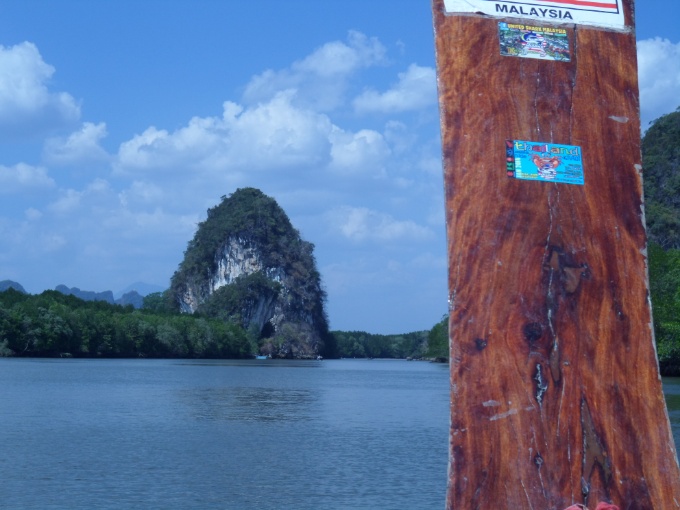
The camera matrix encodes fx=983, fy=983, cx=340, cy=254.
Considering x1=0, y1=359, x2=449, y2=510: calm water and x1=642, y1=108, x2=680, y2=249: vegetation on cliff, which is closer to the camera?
x1=0, y1=359, x2=449, y2=510: calm water

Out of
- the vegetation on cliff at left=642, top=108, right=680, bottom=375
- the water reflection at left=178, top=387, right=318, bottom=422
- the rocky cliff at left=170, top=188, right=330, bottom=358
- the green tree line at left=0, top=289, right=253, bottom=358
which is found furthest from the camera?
the rocky cliff at left=170, top=188, right=330, bottom=358

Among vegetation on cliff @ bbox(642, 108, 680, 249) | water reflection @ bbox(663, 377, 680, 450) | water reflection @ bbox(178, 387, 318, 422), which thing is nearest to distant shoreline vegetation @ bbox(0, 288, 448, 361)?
vegetation on cliff @ bbox(642, 108, 680, 249)

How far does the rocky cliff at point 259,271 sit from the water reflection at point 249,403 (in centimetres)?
8408

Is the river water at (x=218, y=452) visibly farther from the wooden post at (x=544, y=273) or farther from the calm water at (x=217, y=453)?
the wooden post at (x=544, y=273)

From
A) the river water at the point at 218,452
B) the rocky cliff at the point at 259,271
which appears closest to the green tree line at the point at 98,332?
the rocky cliff at the point at 259,271

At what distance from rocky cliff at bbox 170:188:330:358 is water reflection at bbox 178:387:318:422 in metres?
84.1

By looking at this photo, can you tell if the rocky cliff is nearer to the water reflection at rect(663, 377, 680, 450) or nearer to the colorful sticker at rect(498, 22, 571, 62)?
the water reflection at rect(663, 377, 680, 450)

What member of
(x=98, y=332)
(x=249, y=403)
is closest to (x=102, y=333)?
(x=98, y=332)

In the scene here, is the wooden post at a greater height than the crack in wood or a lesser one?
greater

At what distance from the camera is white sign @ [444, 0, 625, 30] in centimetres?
344

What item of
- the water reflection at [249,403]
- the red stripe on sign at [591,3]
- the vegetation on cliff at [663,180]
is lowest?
the water reflection at [249,403]

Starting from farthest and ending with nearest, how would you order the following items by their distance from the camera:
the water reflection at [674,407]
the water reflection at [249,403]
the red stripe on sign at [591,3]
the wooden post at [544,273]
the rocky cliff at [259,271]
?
1. the rocky cliff at [259,271]
2. the water reflection at [249,403]
3. the water reflection at [674,407]
4. the red stripe on sign at [591,3]
5. the wooden post at [544,273]

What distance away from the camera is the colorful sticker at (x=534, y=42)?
342 centimetres

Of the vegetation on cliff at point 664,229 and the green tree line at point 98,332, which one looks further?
the green tree line at point 98,332
